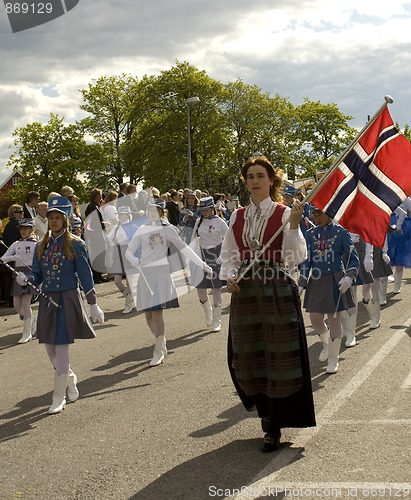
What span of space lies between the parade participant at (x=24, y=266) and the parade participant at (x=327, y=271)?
186 inches

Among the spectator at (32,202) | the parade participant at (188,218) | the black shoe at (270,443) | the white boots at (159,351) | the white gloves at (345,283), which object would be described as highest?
the spectator at (32,202)

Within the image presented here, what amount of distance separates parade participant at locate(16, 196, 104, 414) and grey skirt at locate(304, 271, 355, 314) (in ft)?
8.09

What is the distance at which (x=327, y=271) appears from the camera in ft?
24.4

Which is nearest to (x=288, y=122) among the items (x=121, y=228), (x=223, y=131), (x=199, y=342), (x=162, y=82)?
(x=223, y=131)

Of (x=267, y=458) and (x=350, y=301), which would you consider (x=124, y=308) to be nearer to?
(x=350, y=301)

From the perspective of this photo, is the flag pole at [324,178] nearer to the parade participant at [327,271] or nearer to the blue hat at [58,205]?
the parade participant at [327,271]

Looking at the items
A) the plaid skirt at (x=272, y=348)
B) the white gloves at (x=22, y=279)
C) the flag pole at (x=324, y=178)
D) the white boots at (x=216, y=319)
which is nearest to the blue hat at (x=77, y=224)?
the white boots at (x=216, y=319)

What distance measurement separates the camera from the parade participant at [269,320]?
4.84 metres

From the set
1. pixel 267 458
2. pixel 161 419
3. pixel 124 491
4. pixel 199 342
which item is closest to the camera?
pixel 124 491

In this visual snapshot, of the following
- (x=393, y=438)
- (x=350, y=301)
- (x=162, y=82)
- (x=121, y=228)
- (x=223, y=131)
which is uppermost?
(x=162, y=82)

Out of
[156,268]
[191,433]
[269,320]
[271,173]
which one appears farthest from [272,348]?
[156,268]

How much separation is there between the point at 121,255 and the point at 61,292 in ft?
22.4

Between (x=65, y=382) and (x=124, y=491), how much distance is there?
2.34 m

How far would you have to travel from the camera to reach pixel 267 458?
464cm
